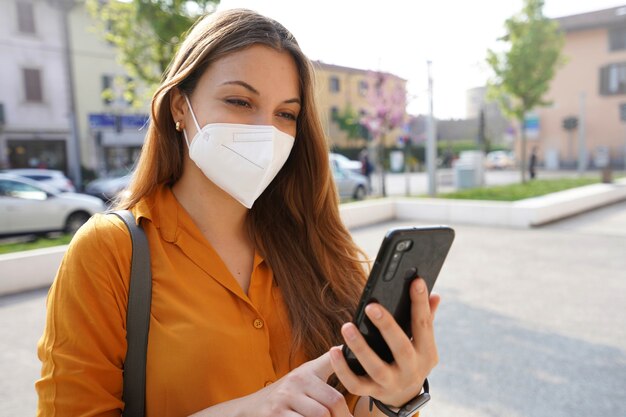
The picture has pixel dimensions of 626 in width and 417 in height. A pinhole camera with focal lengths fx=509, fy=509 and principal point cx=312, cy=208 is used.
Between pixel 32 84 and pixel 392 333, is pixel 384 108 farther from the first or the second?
pixel 32 84

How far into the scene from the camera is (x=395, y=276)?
3.53 feet

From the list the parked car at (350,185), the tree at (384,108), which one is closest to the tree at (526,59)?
the tree at (384,108)

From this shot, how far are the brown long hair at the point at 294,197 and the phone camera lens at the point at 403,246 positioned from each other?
56 cm

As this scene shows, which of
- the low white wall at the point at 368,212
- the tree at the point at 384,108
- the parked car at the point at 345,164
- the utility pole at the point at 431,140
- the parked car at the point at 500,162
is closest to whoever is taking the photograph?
the low white wall at the point at 368,212

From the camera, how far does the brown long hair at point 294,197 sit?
61.1 inches

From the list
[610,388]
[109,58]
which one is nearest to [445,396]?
[610,388]

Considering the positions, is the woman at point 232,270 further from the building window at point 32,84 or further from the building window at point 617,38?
the building window at point 617,38

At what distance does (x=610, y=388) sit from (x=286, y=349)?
3214mm

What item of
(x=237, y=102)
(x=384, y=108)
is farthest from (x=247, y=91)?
(x=384, y=108)

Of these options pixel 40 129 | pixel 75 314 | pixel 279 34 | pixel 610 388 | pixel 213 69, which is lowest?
pixel 610 388

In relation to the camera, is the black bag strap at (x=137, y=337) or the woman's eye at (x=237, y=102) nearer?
the black bag strap at (x=137, y=337)

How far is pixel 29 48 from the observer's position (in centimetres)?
2481

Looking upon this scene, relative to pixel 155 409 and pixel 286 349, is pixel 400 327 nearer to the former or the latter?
pixel 286 349

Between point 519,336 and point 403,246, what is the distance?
163 inches
